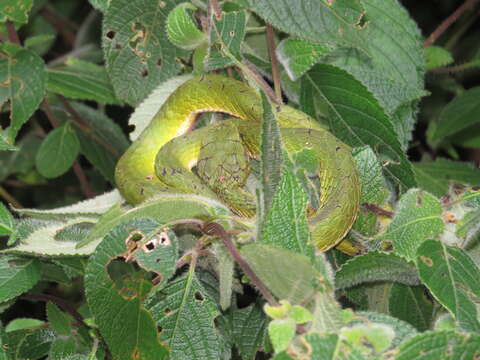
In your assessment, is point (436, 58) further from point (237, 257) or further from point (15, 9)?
point (237, 257)

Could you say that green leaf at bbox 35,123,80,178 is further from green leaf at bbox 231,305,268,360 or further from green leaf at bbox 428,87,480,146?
green leaf at bbox 428,87,480,146

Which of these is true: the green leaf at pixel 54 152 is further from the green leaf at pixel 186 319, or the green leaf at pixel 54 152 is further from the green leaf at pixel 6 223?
the green leaf at pixel 186 319

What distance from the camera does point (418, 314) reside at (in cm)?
148

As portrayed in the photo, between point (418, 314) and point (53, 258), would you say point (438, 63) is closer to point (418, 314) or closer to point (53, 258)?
point (418, 314)

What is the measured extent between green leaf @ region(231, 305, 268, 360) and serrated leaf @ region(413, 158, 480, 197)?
0.97m

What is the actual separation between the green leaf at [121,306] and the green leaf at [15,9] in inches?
45.3

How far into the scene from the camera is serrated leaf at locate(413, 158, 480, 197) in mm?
2252

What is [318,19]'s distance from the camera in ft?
5.22

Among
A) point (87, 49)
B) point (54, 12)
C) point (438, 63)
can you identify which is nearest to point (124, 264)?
point (438, 63)

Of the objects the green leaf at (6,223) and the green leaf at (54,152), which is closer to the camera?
the green leaf at (6,223)

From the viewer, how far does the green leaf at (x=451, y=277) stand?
43.8 inches

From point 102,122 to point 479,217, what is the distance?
1.90 meters

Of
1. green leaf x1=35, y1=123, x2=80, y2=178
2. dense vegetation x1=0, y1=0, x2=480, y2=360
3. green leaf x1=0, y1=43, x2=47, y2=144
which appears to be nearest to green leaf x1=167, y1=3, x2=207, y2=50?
dense vegetation x1=0, y1=0, x2=480, y2=360

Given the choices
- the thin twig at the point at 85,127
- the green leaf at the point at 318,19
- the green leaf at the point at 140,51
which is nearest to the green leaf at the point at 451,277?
the green leaf at the point at 318,19
